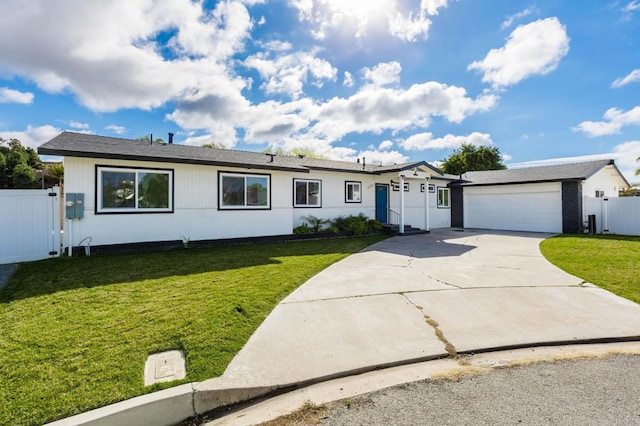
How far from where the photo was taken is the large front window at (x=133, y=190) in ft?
28.0

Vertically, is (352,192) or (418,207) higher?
(352,192)

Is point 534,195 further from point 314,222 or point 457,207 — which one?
point 314,222

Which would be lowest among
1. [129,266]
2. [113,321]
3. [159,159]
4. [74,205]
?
[113,321]

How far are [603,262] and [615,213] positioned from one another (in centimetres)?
1038

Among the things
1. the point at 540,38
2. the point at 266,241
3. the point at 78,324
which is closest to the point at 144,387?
the point at 78,324

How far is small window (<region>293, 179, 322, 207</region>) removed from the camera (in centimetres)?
1296

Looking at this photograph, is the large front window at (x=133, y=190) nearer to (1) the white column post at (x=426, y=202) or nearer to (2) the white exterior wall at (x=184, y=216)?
(2) the white exterior wall at (x=184, y=216)

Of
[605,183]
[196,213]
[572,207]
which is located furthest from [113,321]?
[605,183]

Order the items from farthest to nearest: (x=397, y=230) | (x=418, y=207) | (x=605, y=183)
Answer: (x=418, y=207) < (x=605, y=183) < (x=397, y=230)

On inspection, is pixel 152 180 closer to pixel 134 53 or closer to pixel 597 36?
pixel 134 53

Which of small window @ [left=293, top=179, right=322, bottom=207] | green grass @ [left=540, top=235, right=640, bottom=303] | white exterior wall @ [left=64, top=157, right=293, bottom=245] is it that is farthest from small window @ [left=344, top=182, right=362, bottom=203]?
green grass @ [left=540, top=235, right=640, bottom=303]

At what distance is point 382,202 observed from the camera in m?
16.3

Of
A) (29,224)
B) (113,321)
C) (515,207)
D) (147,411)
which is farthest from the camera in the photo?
(515,207)

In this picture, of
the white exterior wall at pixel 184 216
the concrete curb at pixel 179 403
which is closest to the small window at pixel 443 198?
the white exterior wall at pixel 184 216
